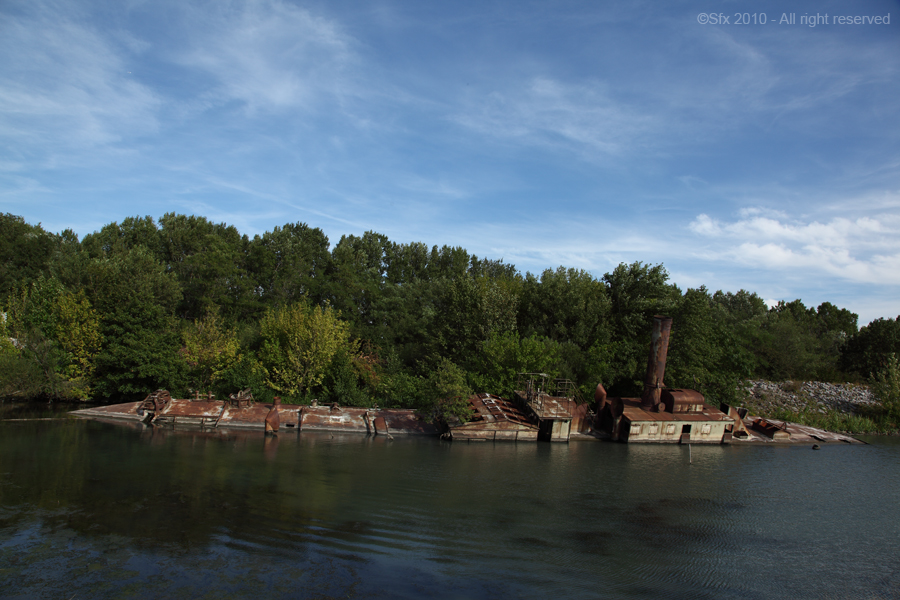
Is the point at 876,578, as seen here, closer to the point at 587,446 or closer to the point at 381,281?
the point at 587,446

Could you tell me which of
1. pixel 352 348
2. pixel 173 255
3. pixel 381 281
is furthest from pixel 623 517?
pixel 173 255

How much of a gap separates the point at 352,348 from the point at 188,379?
1196 centimetres

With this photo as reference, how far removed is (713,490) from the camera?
71.4 feet

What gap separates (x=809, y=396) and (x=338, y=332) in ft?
148

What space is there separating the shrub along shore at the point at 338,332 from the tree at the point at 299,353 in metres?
0.11

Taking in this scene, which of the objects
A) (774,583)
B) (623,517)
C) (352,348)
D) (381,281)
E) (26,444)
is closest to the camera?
(774,583)

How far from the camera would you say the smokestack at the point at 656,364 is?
3366 cm

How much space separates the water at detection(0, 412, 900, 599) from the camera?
11828mm

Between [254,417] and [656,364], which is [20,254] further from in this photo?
[656,364]

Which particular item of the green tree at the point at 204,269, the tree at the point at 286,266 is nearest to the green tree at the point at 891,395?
the tree at the point at 286,266

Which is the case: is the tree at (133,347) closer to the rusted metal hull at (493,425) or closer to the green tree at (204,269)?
the green tree at (204,269)

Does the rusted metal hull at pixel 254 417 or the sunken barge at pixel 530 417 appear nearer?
the rusted metal hull at pixel 254 417

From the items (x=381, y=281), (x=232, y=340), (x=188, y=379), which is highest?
(x=381, y=281)

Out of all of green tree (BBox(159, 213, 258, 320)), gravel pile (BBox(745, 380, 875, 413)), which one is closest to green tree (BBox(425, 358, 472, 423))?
gravel pile (BBox(745, 380, 875, 413))
